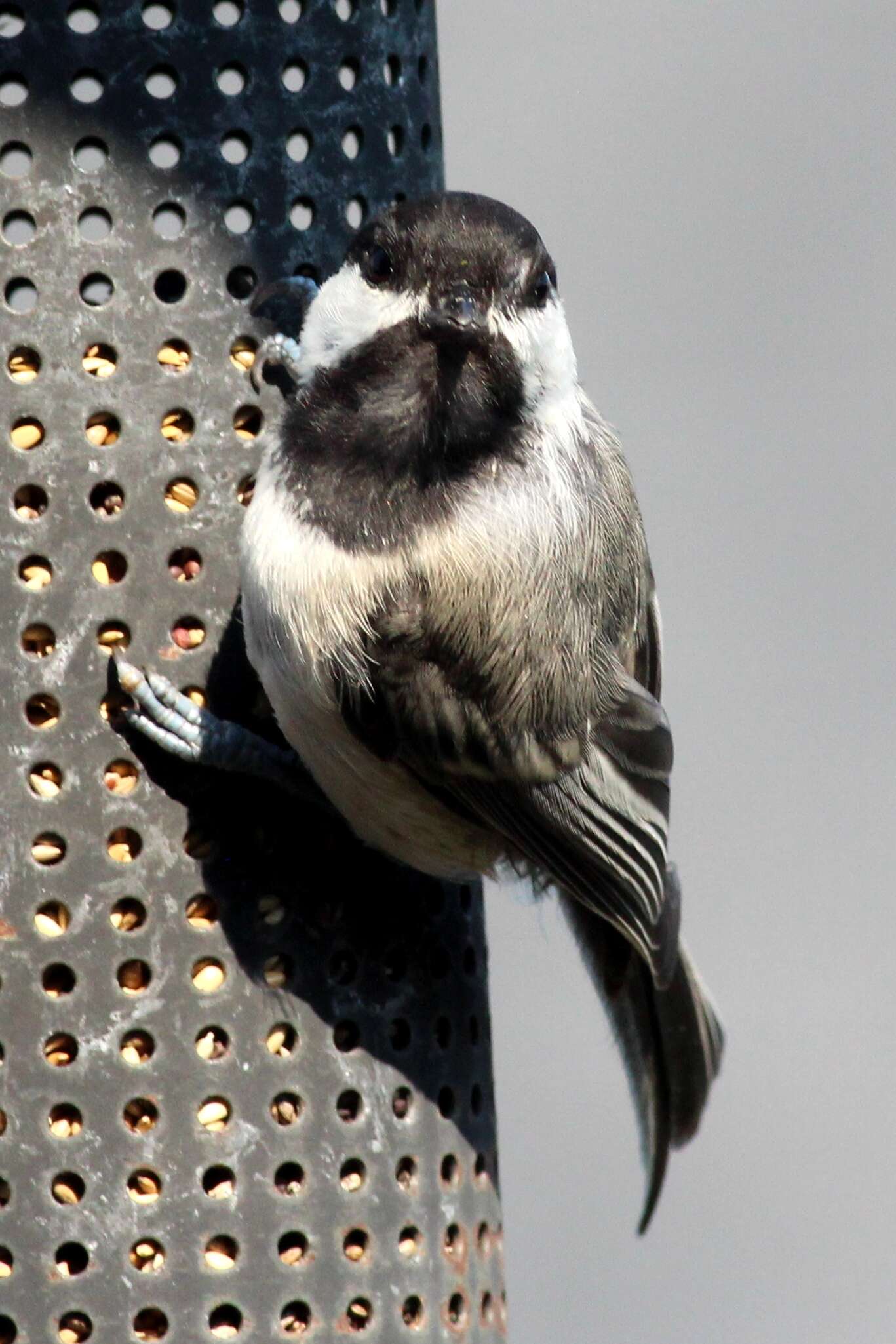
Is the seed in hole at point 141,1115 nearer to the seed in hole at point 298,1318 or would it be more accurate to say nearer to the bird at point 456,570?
the seed in hole at point 298,1318

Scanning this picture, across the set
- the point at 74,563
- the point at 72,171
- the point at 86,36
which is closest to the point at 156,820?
the point at 74,563

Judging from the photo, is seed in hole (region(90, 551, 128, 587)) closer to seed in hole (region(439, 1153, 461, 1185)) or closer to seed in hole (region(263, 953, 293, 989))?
seed in hole (region(263, 953, 293, 989))

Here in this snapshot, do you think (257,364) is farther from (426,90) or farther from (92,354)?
(426,90)

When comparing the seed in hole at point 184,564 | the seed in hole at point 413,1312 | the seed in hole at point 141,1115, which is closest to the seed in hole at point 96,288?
the seed in hole at point 184,564

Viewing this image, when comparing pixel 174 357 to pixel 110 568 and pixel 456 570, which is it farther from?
pixel 456 570

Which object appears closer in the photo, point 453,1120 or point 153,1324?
point 153,1324

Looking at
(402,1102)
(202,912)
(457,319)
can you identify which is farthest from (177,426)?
(402,1102)
